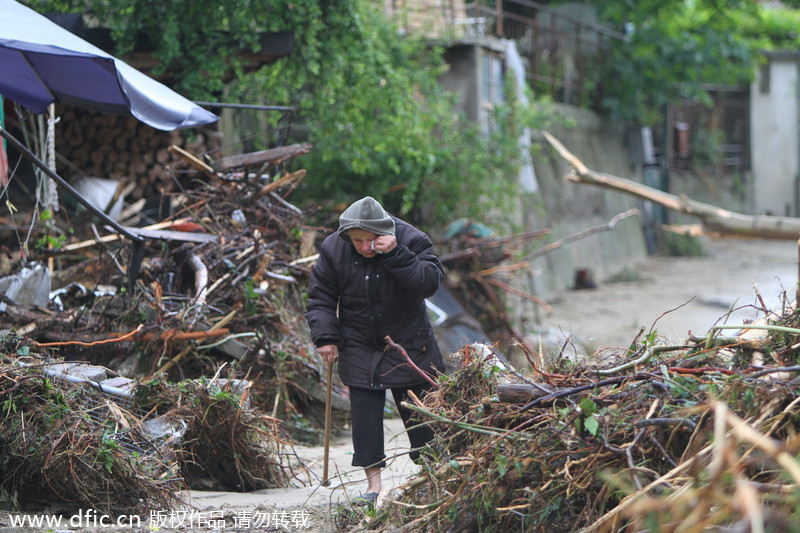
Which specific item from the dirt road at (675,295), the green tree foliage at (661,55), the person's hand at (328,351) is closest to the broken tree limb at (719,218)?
the dirt road at (675,295)

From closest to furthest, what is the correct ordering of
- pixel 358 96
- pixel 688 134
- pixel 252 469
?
pixel 252 469 < pixel 358 96 < pixel 688 134

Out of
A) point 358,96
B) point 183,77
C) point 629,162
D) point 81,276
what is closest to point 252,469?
point 81,276

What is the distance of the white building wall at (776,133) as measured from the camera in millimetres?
23188

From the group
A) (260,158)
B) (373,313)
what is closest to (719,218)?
(260,158)

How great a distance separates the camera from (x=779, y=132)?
918 inches

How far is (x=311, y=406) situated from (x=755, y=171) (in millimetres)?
19955

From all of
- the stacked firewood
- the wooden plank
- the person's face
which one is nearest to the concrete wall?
the wooden plank

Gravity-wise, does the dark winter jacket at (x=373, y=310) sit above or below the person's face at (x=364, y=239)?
below

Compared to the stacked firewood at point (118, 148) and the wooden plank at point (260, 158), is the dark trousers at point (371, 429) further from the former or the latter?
the stacked firewood at point (118, 148)

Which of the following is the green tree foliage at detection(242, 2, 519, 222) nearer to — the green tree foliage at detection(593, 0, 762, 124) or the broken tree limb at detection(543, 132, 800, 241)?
the broken tree limb at detection(543, 132, 800, 241)

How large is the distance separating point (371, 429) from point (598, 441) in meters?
1.57

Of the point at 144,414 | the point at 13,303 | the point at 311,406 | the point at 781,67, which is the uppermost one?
the point at 781,67

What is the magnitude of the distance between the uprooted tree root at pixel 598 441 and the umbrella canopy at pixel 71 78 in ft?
9.77

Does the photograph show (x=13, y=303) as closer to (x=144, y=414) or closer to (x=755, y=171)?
(x=144, y=414)
